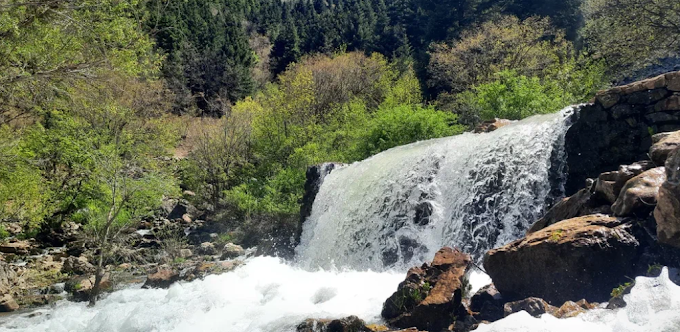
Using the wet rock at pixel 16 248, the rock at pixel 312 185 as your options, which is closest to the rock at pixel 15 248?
the wet rock at pixel 16 248

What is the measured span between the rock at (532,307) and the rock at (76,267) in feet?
46.1

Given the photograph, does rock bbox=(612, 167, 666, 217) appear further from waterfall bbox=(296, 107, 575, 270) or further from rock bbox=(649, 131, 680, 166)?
waterfall bbox=(296, 107, 575, 270)

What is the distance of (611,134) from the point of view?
31.5ft

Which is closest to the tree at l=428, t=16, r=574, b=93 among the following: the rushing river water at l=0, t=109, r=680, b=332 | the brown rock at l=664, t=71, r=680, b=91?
the rushing river water at l=0, t=109, r=680, b=332

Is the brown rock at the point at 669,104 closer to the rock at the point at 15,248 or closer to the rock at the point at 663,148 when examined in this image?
the rock at the point at 663,148

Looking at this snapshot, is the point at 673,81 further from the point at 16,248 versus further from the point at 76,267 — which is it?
the point at 16,248

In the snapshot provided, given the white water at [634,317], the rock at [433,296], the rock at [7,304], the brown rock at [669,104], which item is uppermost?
the brown rock at [669,104]

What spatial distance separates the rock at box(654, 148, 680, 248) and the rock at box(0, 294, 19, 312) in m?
13.6

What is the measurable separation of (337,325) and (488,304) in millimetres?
2157

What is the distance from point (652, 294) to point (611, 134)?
18.7ft

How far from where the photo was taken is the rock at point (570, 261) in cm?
558

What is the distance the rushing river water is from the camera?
351 inches

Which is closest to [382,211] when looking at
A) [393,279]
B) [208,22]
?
[393,279]

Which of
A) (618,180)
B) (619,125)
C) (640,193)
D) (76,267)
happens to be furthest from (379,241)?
(76,267)
